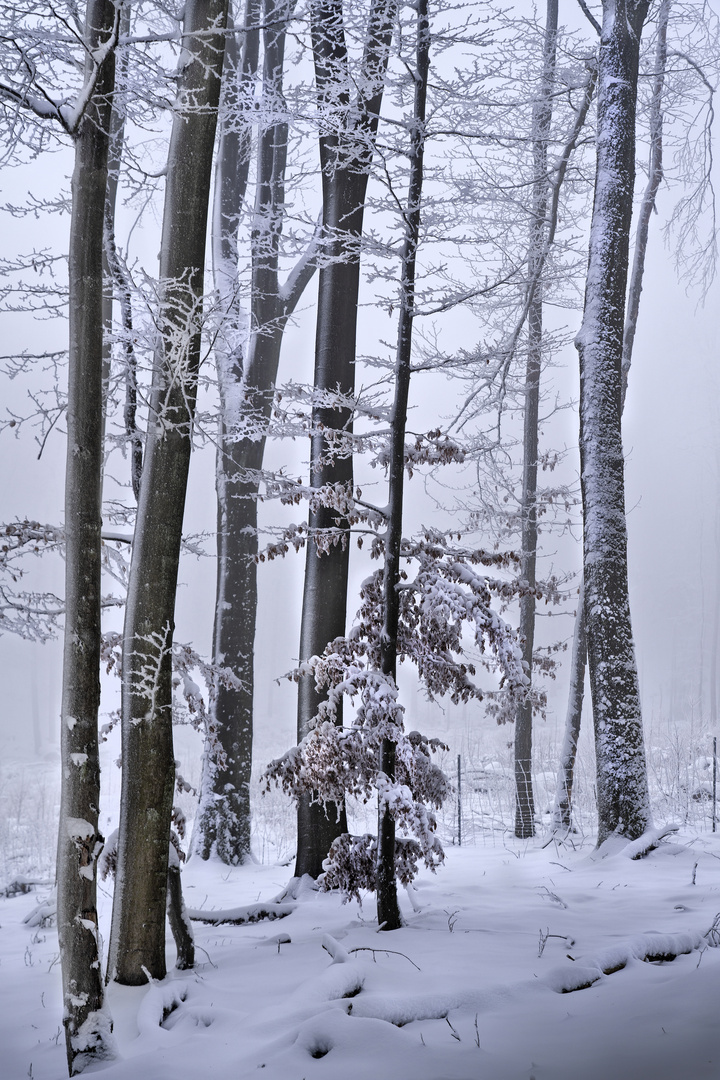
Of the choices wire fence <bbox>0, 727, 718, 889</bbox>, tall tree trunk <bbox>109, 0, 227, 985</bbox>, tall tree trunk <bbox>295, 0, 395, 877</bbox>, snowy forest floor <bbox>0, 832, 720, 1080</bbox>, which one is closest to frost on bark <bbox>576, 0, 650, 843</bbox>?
snowy forest floor <bbox>0, 832, 720, 1080</bbox>

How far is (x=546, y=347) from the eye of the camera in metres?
12.4

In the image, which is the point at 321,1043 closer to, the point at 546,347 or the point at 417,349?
the point at 417,349

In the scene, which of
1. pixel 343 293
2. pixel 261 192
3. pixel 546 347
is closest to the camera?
pixel 343 293

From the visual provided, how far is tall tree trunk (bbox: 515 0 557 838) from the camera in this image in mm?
11344

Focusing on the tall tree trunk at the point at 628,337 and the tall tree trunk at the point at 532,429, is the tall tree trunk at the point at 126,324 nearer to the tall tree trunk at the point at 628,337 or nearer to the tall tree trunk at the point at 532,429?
the tall tree trunk at the point at 628,337

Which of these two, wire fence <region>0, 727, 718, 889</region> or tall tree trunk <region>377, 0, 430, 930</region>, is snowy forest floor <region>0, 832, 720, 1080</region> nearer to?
tall tree trunk <region>377, 0, 430, 930</region>

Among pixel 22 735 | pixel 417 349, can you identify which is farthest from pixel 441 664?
pixel 22 735

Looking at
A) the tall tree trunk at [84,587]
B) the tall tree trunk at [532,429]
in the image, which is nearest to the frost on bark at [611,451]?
the tall tree trunk at [532,429]

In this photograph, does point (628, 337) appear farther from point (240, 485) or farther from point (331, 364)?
point (331, 364)

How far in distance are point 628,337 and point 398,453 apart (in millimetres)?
8680

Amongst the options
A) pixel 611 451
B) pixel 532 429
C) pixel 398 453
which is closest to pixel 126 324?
pixel 398 453

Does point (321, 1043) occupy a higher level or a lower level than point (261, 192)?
lower

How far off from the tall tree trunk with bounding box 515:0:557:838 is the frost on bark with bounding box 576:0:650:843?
220cm

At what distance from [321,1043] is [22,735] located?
5209cm
